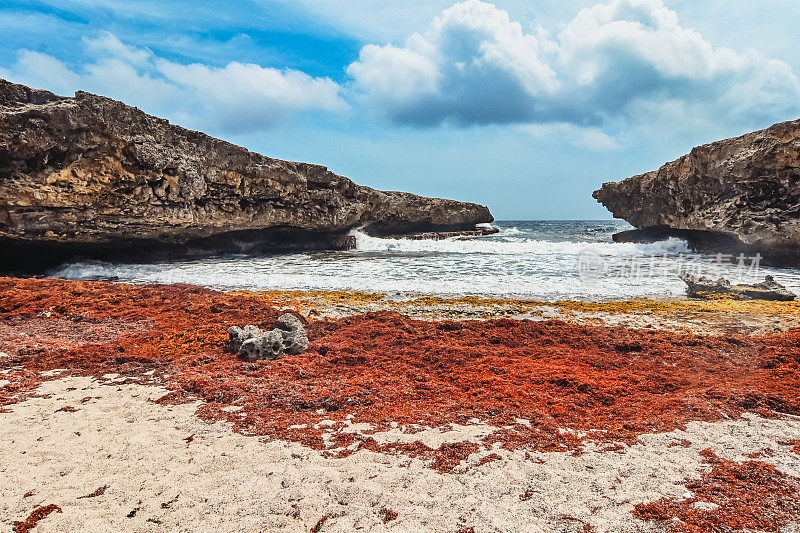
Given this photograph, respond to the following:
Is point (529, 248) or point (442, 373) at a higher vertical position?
point (529, 248)

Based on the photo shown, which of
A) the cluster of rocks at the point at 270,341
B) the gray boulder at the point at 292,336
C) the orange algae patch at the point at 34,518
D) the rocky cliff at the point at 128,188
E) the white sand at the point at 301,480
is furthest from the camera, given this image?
the rocky cliff at the point at 128,188

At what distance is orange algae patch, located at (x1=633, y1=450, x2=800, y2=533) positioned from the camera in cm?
221

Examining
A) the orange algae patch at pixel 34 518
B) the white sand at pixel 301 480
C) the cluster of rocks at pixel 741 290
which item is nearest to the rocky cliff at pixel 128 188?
the white sand at pixel 301 480

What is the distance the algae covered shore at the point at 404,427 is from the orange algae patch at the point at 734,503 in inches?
0.5

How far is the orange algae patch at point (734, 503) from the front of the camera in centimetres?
221

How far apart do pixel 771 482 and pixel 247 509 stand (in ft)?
11.1

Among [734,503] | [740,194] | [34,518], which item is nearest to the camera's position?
[34,518]

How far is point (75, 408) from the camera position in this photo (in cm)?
376

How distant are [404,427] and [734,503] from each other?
228cm

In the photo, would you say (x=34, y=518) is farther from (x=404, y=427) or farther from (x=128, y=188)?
(x=128, y=188)

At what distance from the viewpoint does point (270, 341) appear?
552cm

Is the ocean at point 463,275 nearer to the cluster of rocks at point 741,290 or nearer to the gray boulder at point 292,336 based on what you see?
the cluster of rocks at point 741,290

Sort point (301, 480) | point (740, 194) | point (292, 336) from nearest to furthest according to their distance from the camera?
point (301, 480) → point (292, 336) → point (740, 194)

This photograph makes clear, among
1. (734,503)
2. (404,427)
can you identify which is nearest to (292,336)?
(404,427)
